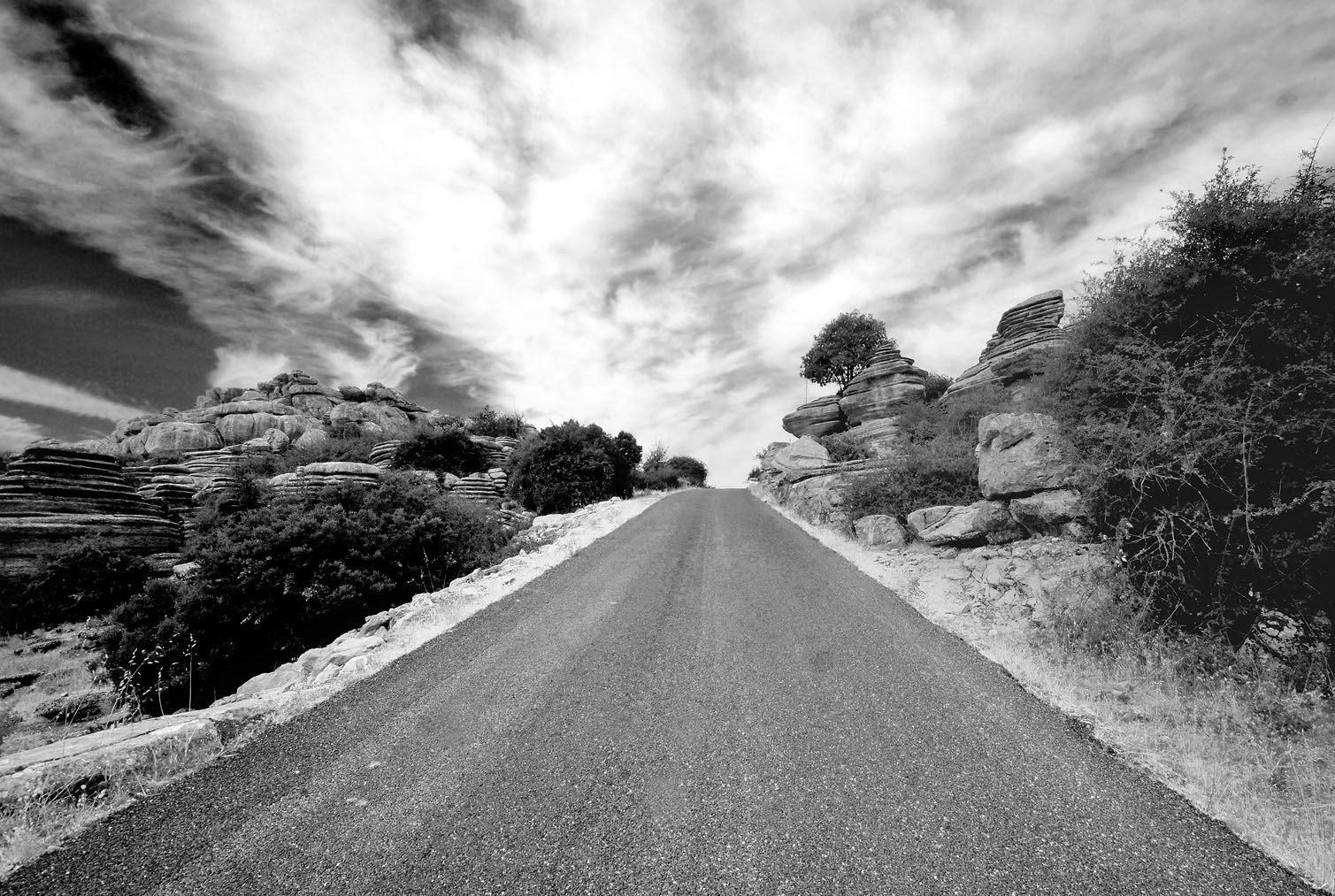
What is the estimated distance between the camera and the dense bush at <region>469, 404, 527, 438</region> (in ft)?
161

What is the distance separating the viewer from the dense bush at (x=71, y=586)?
41.9 ft

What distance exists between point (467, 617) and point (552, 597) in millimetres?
1367

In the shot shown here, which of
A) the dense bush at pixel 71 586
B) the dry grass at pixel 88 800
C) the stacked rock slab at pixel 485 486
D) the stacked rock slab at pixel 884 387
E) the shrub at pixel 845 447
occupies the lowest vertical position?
the dry grass at pixel 88 800

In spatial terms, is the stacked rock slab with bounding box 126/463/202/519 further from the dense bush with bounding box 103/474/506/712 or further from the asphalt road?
the asphalt road

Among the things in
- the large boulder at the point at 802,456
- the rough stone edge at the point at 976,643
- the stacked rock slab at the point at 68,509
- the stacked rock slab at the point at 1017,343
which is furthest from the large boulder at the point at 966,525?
the stacked rock slab at the point at 68,509

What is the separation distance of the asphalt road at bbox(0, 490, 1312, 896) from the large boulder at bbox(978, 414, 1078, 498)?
4510 millimetres

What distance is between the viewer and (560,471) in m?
29.0

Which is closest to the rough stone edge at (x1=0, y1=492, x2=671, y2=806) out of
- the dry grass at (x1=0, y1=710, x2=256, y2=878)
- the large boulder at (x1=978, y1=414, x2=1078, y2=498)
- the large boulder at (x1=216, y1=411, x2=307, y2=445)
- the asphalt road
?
the dry grass at (x1=0, y1=710, x2=256, y2=878)

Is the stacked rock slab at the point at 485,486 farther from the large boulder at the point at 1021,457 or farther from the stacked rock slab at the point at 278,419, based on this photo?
the large boulder at the point at 1021,457

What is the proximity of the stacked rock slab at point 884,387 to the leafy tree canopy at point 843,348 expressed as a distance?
1347 centimetres

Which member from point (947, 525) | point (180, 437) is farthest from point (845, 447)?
point (180, 437)

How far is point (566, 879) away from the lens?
2377 mm

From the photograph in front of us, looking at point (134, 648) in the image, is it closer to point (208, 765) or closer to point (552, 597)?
point (552, 597)

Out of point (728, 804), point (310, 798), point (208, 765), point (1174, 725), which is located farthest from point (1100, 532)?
point (208, 765)
